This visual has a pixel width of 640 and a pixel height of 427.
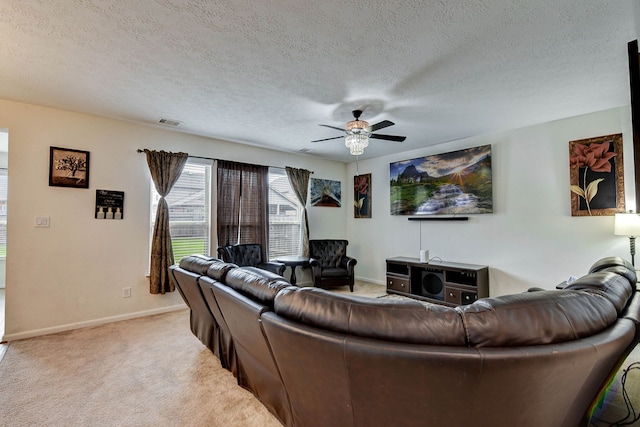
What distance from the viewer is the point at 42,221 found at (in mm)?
3262

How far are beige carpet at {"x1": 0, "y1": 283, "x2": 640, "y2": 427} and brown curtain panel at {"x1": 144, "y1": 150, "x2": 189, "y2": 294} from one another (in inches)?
34.6

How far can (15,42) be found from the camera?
208 cm

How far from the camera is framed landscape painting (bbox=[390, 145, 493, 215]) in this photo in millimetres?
4285

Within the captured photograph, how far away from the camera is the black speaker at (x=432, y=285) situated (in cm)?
445

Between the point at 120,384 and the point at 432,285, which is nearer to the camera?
the point at 120,384

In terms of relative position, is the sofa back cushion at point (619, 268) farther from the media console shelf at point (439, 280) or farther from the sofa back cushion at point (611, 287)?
the media console shelf at point (439, 280)

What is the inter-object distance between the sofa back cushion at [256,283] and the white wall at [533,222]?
149 inches

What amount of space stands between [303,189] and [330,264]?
5.10 ft

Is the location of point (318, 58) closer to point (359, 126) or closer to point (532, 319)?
point (359, 126)

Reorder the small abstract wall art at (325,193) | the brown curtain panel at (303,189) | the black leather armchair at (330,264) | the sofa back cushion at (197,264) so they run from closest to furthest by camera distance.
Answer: the sofa back cushion at (197,264) < the black leather armchair at (330,264) < the brown curtain panel at (303,189) < the small abstract wall art at (325,193)

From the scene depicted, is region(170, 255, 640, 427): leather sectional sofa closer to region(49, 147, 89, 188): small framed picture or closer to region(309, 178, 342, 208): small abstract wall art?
region(49, 147, 89, 188): small framed picture

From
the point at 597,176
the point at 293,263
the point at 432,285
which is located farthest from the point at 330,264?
the point at 597,176

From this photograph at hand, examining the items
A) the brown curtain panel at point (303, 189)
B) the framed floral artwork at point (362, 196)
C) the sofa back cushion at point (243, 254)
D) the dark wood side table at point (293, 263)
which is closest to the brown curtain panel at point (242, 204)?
the sofa back cushion at point (243, 254)

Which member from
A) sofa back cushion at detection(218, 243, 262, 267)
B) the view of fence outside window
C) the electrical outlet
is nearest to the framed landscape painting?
sofa back cushion at detection(218, 243, 262, 267)
